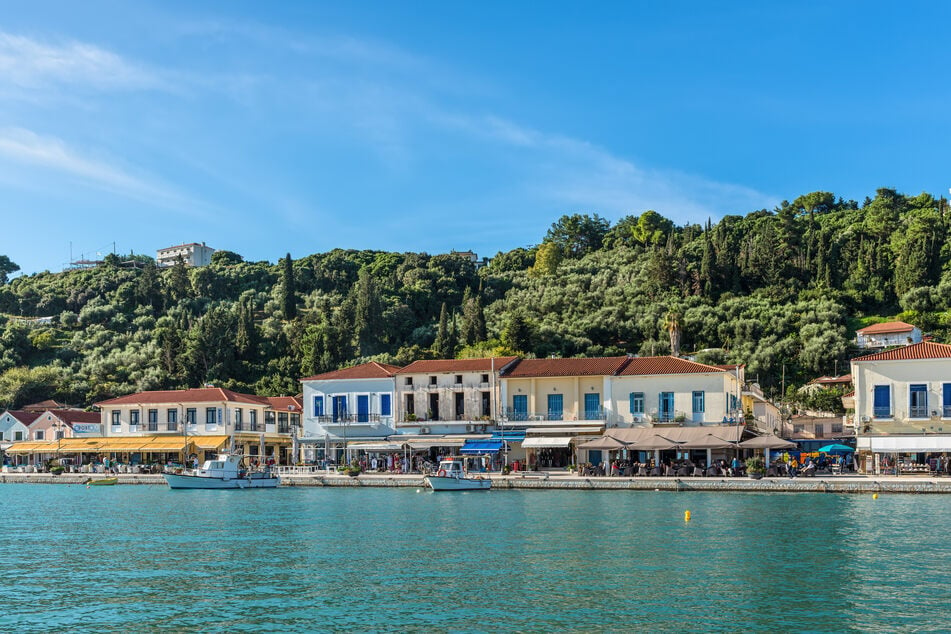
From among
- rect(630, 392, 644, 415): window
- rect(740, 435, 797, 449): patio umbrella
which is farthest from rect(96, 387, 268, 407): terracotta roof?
rect(740, 435, 797, 449): patio umbrella

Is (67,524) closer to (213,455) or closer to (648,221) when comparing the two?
(213,455)

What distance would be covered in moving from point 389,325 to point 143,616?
3345 inches

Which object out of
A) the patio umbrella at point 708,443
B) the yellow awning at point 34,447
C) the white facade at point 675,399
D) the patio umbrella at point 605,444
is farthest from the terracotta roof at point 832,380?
the yellow awning at point 34,447

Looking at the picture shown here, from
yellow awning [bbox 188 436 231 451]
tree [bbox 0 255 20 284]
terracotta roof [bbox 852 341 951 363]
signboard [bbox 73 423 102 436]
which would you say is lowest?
yellow awning [bbox 188 436 231 451]

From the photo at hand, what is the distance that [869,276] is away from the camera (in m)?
100

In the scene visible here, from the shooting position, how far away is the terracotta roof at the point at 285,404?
241ft

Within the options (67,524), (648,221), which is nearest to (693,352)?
(648,221)

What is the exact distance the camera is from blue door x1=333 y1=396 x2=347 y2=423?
59.4 metres

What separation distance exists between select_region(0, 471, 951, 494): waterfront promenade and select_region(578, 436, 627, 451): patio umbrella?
1.75 meters

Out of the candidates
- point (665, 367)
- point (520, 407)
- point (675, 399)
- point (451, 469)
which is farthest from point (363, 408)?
point (675, 399)

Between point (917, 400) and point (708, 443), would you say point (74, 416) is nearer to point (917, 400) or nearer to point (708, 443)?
point (708, 443)

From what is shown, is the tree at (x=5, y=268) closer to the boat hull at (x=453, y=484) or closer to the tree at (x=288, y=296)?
the tree at (x=288, y=296)

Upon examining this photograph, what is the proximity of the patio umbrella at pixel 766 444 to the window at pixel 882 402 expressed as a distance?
484cm

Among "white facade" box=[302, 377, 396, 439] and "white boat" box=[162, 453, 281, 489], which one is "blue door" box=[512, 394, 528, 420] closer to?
"white facade" box=[302, 377, 396, 439]
